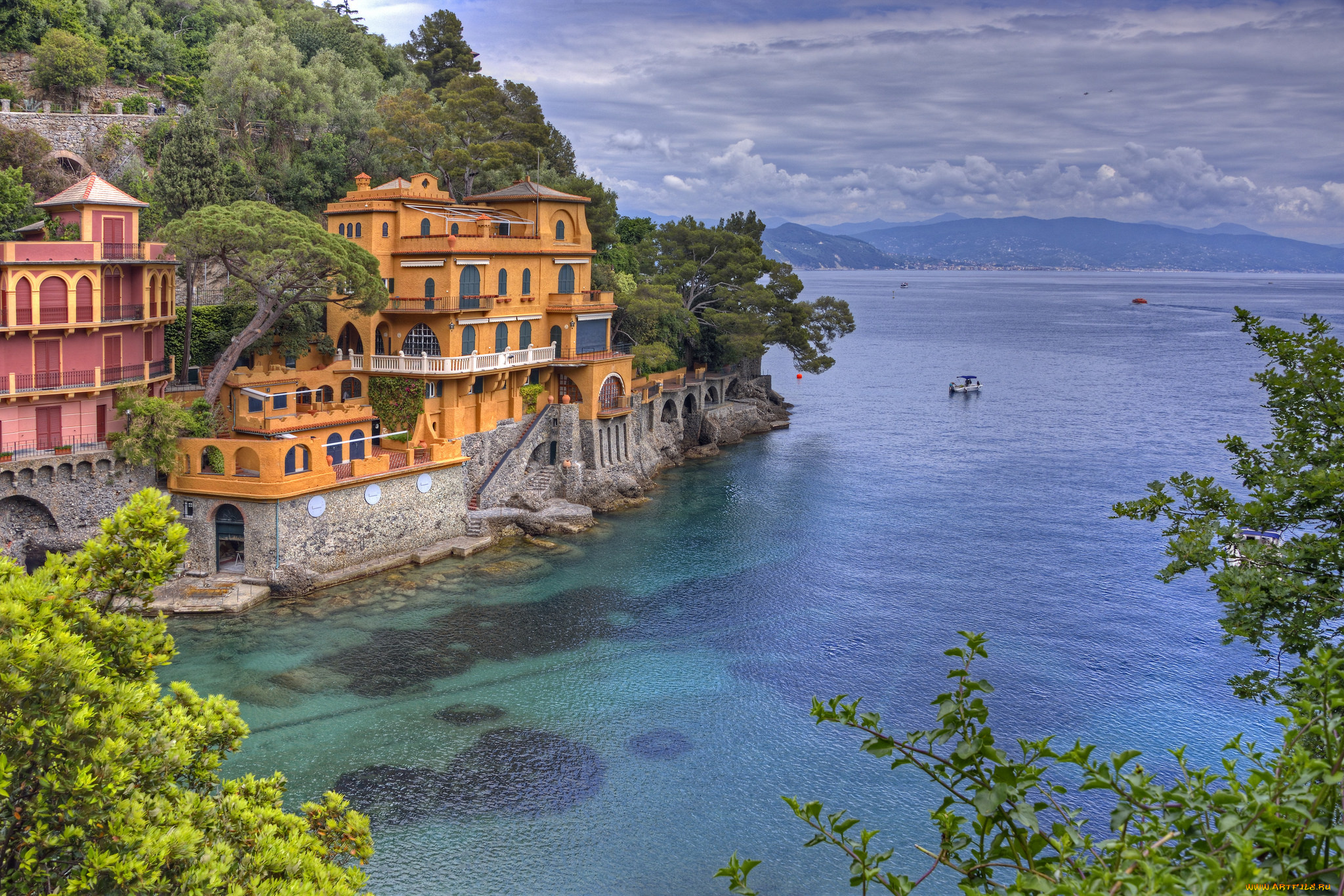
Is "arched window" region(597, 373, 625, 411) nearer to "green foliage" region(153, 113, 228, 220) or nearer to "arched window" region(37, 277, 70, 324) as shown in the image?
"green foliage" region(153, 113, 228, 220)

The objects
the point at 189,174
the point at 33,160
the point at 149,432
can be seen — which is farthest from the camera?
the point at 33,160

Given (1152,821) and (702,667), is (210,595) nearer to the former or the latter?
(702,667)

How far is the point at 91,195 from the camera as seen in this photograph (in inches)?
1298

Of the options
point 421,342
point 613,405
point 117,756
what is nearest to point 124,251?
point 421,342

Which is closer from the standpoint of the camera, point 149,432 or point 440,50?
point 149,432

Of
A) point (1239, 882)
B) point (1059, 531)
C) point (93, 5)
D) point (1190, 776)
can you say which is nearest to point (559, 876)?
point (1190, 776)

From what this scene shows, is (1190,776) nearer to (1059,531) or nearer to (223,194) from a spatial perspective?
(1059,531)

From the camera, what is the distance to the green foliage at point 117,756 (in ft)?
31.1

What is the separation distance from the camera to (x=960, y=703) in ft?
23.5

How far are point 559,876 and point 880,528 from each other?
96.1 feet

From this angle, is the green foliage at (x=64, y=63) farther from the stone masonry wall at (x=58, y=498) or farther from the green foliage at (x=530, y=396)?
the stone masonry wall at (x=58, y=498)

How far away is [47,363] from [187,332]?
7.79 m

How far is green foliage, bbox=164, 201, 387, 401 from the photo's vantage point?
34.0 meters

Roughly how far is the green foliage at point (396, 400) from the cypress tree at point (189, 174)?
32.0 ft
